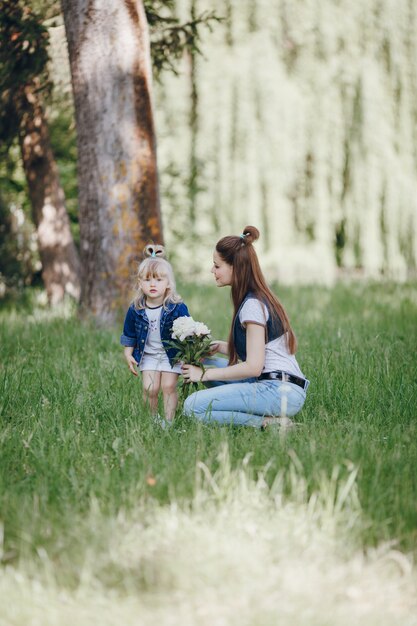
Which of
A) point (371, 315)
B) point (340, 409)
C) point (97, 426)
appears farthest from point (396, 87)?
point (97, 426)

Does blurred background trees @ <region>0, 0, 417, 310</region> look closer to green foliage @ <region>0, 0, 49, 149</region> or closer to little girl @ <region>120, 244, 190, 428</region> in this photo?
green foliage @ <region>0, 0, 49, 149</region>

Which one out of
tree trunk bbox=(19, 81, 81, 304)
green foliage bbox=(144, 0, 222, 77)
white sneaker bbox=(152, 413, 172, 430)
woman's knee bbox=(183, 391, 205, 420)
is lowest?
white sneaker bbox=(152, 413, 172, 430)

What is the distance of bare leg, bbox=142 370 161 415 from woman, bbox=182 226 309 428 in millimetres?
271

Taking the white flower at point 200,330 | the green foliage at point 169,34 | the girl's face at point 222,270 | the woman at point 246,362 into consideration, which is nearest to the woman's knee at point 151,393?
the woman at point 246,362

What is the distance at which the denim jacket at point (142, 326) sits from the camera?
420cm

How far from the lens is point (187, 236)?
12750 millimetres

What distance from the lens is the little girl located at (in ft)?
13.7

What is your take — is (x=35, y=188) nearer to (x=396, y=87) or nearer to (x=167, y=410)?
(x=167, y=410)

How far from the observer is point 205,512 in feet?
9.11

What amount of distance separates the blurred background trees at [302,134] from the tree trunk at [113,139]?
238 inches

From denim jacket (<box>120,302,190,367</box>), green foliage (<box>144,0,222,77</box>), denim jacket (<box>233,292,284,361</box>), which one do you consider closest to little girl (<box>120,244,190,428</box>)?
denim jacket (<box>120,302,190,367</box>)

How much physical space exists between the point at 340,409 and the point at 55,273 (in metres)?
5.62

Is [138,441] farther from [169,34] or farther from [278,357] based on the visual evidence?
[169,34]

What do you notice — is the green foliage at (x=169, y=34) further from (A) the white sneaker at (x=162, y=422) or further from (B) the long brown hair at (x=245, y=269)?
(A) the white sneaker at (x=162, y=422)
